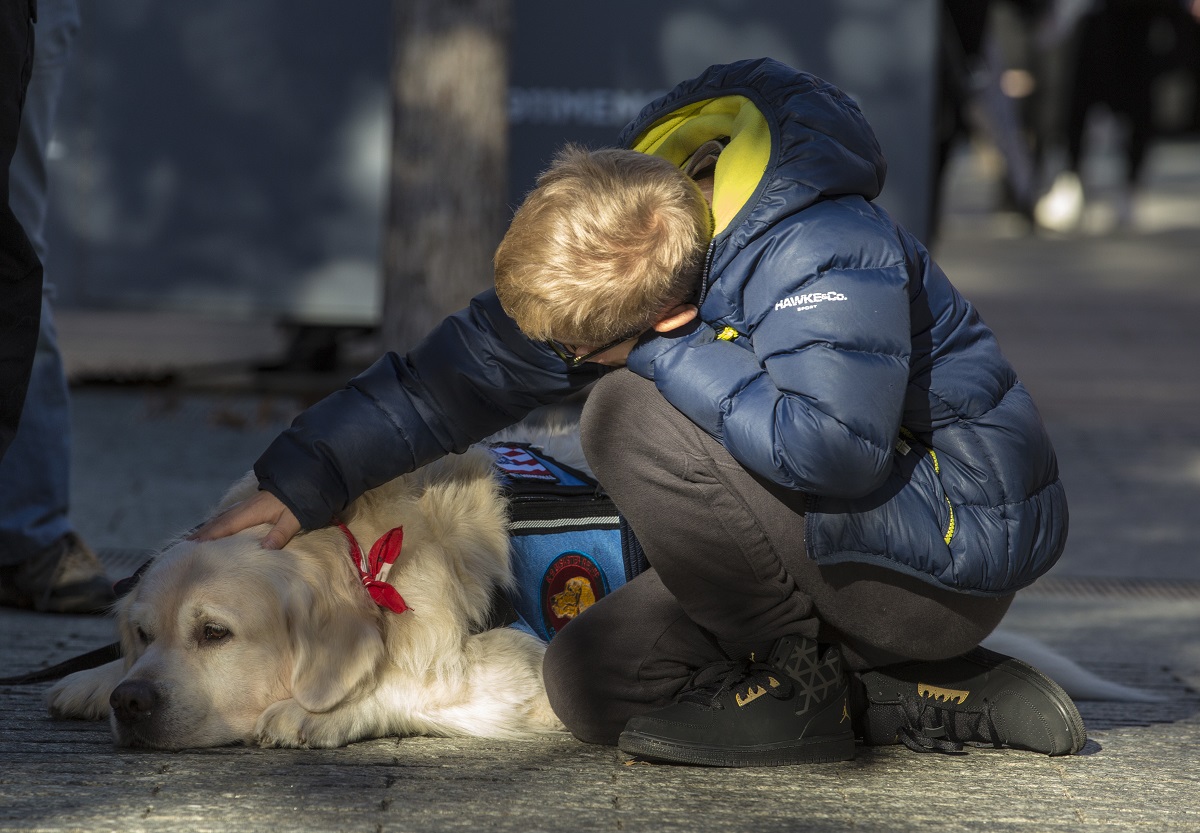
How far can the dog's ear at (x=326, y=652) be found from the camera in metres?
2.65

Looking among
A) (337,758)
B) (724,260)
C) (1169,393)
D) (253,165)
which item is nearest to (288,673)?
(337,758)

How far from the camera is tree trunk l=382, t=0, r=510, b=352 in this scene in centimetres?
521

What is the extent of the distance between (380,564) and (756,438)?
2.69 ft

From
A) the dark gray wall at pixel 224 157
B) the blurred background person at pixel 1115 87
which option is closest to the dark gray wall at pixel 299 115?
the dark gray wall at pixel 224 157

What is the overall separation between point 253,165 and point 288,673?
12.8 ft

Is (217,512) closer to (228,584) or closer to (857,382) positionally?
(228,584)

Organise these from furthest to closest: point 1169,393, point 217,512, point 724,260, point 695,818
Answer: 1. point 1169,393
2. point 217,512
3. point 724,260
4. point 695,818

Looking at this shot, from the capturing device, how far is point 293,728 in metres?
2.65

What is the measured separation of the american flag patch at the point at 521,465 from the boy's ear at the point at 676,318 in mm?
655

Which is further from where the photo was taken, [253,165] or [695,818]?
[253,165]

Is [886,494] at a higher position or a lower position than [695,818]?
higher

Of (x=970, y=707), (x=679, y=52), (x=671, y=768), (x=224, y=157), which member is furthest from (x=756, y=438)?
(x=224, y=157)

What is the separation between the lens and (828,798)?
2410 millimetres

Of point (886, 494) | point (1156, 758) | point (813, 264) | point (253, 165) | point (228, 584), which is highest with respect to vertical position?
point (253, 165)
